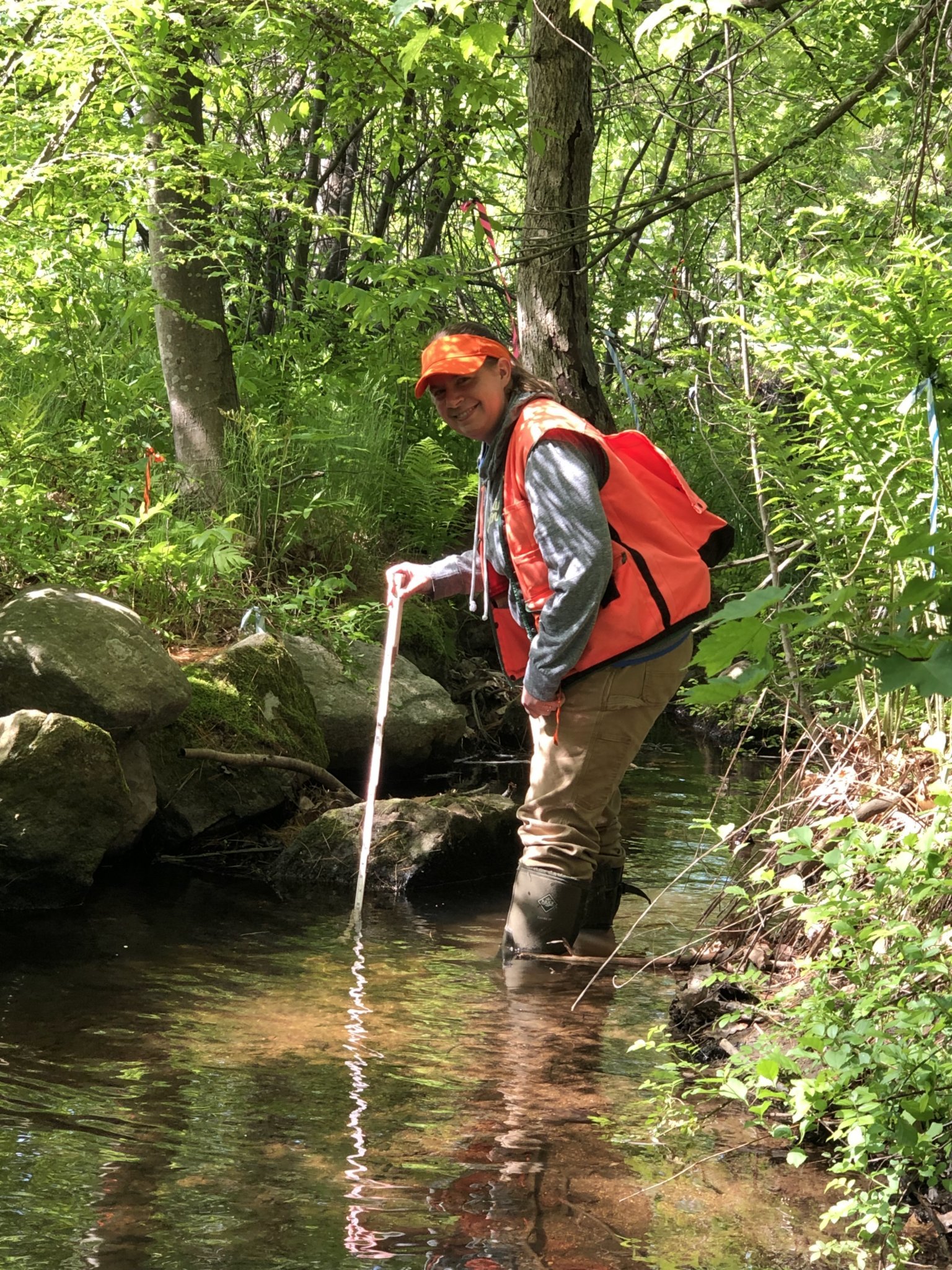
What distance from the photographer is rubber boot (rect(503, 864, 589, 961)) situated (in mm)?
4656

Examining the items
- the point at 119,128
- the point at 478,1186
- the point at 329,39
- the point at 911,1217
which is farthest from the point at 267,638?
the point at 911,1217

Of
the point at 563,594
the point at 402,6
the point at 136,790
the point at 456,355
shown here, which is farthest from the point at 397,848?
the point at 402,6

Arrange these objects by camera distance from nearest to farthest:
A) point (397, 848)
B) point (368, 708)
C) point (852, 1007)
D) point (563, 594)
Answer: point (852, 1007), point (563, 594), point (397, 848), point (368, 708)

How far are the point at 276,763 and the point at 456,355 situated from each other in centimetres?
304

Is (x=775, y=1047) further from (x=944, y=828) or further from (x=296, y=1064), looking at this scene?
(x=296, y=1064)

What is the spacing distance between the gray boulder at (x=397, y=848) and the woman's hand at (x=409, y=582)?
4.68ft

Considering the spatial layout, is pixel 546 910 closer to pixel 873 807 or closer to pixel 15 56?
pixel 873 807

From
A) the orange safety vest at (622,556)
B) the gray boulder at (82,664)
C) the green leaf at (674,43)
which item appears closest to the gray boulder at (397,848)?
the gray boulder at (82,664)

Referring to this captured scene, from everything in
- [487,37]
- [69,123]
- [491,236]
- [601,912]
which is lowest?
[601,912]

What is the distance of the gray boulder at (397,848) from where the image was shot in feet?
20.5

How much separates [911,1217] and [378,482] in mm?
7275

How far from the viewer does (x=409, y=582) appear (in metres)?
5.25

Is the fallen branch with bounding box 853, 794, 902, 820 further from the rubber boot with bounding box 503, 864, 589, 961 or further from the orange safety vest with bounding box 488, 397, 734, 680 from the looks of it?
the rubber boot with bounding box 503, 864, 589, 961

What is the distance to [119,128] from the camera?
7742 millimetres
